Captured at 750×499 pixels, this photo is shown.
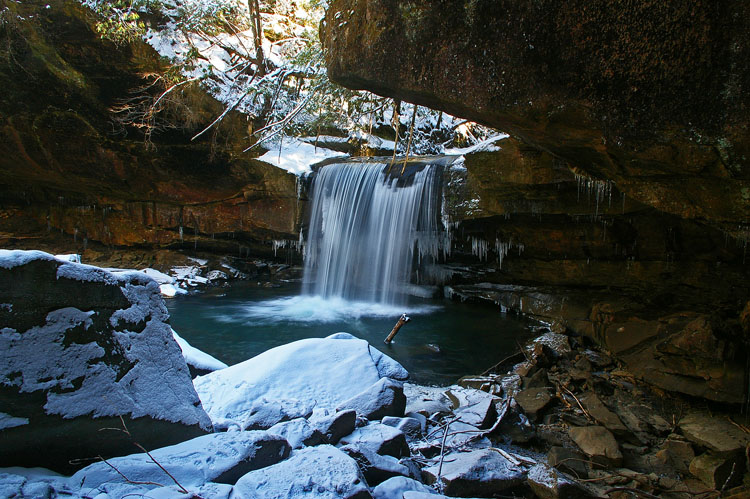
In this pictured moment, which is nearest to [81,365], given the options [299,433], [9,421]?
[9,421]

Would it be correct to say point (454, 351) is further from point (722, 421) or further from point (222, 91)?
point (222, 91)

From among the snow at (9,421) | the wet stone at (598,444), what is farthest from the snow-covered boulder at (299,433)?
the wet stone at (598,444)

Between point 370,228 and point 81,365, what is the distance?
7.84 metres

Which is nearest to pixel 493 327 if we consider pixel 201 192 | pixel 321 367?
pixel 321 367

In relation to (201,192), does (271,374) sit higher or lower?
lower

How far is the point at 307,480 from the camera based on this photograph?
2029 mm

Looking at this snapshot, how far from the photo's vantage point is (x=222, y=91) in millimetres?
10391

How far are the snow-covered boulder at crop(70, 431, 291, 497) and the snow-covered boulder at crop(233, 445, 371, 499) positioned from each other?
6.2 inches

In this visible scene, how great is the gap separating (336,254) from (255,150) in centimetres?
358

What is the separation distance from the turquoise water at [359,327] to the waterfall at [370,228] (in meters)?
0.60

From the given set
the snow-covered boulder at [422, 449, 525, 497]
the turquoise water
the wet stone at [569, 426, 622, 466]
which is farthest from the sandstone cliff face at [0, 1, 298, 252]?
the snow-covered boulder at [422, 449, 525, 497]

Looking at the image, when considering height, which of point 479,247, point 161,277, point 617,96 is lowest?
point 161,277

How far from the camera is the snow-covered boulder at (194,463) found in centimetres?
194

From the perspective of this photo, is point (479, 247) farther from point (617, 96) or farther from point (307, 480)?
point (307, 480)
